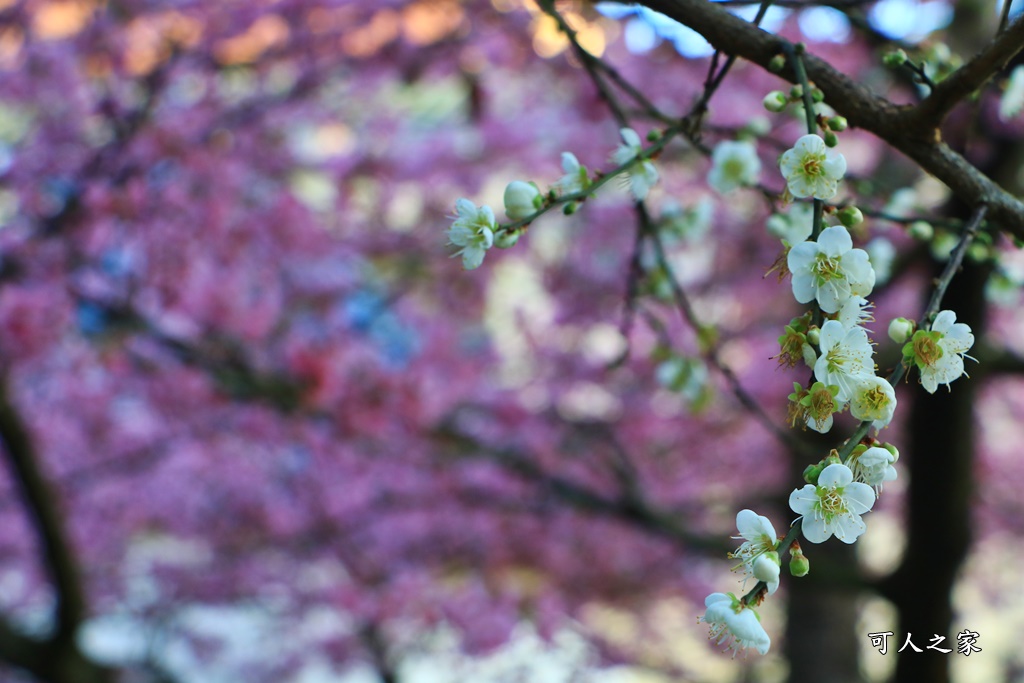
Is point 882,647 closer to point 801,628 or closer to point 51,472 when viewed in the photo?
point 801,628

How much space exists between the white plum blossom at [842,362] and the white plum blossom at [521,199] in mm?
320

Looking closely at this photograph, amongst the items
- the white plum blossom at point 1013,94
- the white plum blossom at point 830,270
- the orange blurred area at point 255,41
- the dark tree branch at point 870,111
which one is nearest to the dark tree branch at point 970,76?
the dark tree branch at point 870,111

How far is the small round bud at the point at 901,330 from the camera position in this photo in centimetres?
82

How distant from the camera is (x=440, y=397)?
3.98 metres

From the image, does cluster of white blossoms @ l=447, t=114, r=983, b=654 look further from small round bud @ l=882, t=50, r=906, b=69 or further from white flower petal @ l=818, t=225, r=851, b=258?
small round bud @ l=882, t=50, r=906, b=69

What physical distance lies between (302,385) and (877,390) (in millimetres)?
2843

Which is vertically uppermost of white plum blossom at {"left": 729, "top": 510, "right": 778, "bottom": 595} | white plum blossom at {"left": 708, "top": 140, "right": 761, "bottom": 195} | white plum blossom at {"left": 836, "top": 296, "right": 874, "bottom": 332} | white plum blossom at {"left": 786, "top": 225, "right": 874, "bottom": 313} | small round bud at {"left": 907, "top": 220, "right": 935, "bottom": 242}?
small round bud at {"left": 907, "top": 220, "right": 935, "bottom": 242}

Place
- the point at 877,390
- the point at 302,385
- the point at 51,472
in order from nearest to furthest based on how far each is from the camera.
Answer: the point at 877,390 → the point at 302,385 → the point at 51,472

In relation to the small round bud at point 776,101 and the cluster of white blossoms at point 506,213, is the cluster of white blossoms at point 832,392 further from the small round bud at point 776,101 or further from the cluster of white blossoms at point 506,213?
the cluster of white blossoms at point 506,213

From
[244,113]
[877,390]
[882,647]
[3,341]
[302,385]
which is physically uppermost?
[244,113]

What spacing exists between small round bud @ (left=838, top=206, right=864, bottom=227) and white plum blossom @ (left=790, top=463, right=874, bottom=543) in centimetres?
25

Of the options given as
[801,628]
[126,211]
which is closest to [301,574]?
[801,628]

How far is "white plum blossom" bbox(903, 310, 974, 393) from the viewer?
0.80m

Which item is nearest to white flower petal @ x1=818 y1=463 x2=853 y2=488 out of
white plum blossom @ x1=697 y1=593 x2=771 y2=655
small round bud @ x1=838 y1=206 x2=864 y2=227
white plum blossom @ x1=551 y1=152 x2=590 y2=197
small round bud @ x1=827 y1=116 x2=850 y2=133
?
white plum blossom @ x1=697 y1=593 x2=771 y2=655
